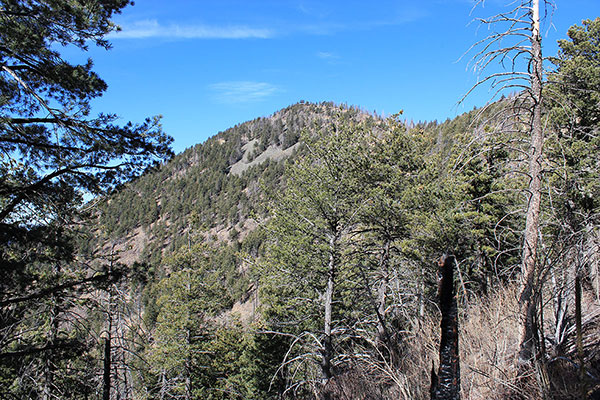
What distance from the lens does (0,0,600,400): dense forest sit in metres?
3.18

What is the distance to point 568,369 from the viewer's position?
283cm

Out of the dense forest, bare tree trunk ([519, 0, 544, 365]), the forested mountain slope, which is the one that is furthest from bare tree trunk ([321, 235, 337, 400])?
the forested mountain slope

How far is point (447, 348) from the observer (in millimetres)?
1639

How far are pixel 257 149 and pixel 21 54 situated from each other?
5467 inches

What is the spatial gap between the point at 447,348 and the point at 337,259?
806 centimetres

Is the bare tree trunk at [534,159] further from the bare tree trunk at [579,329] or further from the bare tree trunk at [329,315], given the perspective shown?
the bare tree trunk at [329,315]

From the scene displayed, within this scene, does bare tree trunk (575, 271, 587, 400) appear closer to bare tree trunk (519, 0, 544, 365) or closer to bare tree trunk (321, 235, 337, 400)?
bare tree trunk (519, 0, 544, 365)

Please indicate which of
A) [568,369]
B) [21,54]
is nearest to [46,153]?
[21,54]

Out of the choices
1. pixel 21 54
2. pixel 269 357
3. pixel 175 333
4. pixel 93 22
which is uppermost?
pixel 93 22

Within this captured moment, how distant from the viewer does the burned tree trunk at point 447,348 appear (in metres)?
1.59

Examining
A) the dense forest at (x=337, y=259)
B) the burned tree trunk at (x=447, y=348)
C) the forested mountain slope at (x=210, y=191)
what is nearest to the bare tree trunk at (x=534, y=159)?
the dense forest at (x=337, y=259)

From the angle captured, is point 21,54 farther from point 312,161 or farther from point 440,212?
point 440,212

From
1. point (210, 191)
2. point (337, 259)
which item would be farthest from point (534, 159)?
point (210, 191)

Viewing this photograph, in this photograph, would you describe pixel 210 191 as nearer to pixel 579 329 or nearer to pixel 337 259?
pixel 337 259
